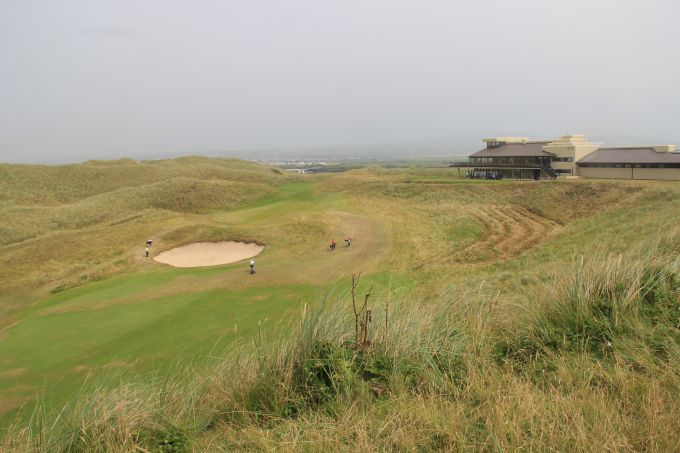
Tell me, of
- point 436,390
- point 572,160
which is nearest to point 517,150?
point 572,160

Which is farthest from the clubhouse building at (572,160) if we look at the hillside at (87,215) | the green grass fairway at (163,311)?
A: the hillside at (87,215)

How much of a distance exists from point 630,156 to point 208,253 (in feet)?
126

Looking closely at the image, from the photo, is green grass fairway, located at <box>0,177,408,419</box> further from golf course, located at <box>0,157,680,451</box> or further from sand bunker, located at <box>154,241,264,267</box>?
sand bunker, located at <box>154,241,264,267</box>

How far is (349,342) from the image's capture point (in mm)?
4594

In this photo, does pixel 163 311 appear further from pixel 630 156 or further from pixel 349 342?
pixel 630 156

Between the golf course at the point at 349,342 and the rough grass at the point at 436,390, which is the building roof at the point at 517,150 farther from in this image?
the rough grass at the point at 436,390

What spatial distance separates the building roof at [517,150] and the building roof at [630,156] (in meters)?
4.28

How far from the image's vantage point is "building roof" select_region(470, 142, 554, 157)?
147 ft

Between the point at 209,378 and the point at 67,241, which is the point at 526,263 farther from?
the point at 67,241

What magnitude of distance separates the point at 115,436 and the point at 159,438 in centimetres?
39

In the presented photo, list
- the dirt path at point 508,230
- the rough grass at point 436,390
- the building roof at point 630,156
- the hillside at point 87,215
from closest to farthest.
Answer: the rough grass at point 436,390, the hillside at point 87,215, the dirt path at point 508,230, the building roof at point 630,156

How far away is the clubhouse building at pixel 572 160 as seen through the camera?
114ft

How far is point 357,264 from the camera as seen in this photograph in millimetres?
20547

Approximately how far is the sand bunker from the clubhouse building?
33.7 metres
